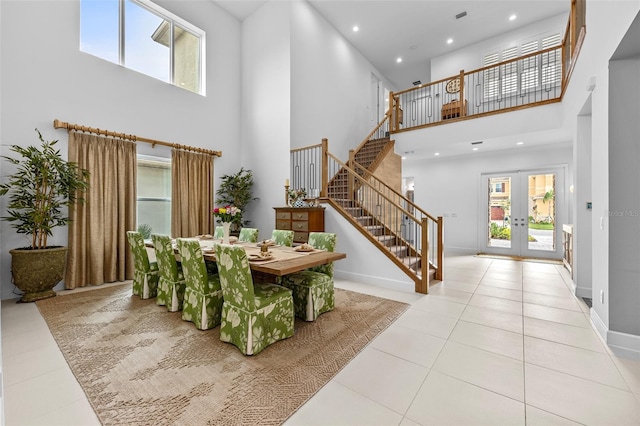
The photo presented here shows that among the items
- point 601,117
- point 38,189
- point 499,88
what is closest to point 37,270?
point 38,189

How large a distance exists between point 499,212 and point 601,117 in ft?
17.9

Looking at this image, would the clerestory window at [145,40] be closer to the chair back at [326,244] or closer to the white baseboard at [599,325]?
the chair back at [326,244]

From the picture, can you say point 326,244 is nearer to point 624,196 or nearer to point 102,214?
point 624,196

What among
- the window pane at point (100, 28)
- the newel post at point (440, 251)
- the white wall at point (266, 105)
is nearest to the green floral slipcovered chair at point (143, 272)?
the white wall at point (266, 105)

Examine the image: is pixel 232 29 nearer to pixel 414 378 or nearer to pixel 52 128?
pixel 52 128

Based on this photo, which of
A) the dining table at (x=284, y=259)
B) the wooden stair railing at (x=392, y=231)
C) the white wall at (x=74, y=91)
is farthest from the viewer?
the wooden stair railing at (x=392, y=231)

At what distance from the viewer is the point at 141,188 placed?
516 cm

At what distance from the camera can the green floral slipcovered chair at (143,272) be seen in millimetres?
3569

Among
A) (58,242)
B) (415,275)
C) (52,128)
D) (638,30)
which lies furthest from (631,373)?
(52,128)

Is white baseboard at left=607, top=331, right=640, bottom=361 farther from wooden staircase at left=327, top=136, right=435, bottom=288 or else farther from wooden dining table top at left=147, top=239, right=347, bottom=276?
wooden dining table top at left=147, top=239, right=347, bottom=276

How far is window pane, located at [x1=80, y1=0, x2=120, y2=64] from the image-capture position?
441cm

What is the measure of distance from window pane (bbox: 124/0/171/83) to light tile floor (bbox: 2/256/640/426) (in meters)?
4.32

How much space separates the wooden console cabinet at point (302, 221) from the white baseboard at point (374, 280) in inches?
35.3

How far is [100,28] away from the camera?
15.1 ft
